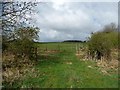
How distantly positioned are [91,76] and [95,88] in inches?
143

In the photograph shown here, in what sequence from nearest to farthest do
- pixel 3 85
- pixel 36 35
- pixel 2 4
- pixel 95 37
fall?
pixel 3 85 < pixel 2 4 < pixel 36 35 < pixel 95 37

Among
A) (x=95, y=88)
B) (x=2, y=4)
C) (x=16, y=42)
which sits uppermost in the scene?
(x=2, y=4)

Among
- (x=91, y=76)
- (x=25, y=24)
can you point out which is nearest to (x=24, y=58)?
(x=25, y=24)

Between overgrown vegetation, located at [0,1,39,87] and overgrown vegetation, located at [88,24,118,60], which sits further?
overgrown vegetation, located at [88,24,118,60]

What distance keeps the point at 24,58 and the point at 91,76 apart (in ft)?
27.0

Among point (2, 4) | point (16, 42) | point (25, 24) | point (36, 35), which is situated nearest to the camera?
point (2, 4)

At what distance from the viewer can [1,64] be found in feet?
68.4

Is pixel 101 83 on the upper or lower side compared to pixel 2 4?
lower

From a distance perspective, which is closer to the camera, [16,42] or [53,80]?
[53,80]

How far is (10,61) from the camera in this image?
2286 cm

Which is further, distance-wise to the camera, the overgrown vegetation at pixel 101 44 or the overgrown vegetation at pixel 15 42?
the overgrown vegetation at pixel 101 44

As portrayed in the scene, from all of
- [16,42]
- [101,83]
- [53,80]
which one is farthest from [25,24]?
[101,83]

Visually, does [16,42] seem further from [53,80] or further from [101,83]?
[101,83]

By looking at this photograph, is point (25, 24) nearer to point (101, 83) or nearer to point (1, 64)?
point (1, 64)
